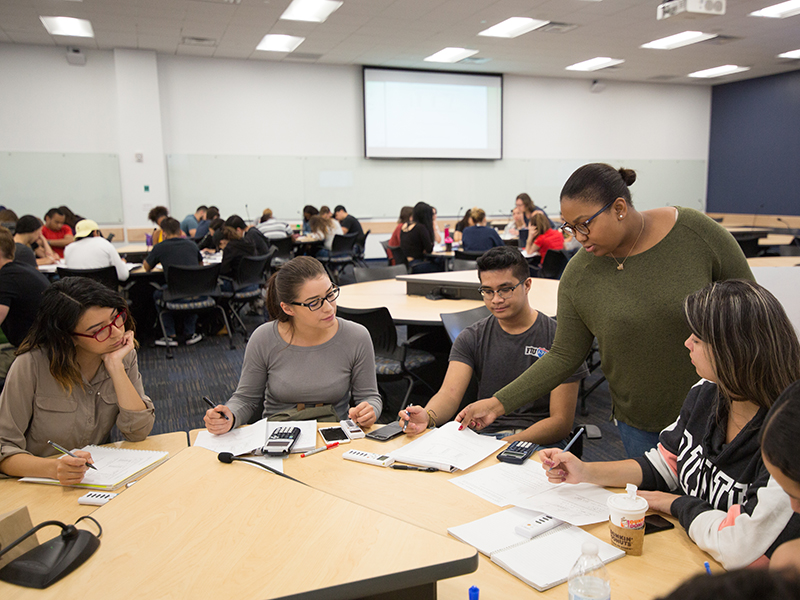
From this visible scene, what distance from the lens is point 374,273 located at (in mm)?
5121

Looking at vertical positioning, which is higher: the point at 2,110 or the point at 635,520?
the point at 2,110

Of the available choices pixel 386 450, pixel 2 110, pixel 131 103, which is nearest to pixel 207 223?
pixel 131 103

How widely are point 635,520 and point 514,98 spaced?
11481 mm

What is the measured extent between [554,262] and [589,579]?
17.4ft

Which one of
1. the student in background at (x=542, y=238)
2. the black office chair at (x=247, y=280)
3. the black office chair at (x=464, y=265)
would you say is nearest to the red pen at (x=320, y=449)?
the black office chair at (x=464, y=265)

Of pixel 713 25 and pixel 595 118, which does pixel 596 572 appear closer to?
pixel 713 25

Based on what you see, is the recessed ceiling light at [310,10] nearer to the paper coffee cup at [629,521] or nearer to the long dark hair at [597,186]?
the long dark hair at [597,186]

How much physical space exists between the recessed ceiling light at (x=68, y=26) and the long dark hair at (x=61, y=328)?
23.9ft

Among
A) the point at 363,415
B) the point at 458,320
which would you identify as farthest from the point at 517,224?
the point at 363,415

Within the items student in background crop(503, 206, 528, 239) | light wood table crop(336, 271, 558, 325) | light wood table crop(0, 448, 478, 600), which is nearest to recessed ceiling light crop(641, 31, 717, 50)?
student in background crop(503, 206, 528, 239)

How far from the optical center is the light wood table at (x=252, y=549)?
97 cm

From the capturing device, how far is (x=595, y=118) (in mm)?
12438

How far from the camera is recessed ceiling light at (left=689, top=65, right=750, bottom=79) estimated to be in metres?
11.2

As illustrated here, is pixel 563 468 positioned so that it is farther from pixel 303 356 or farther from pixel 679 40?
pixel 679 40
